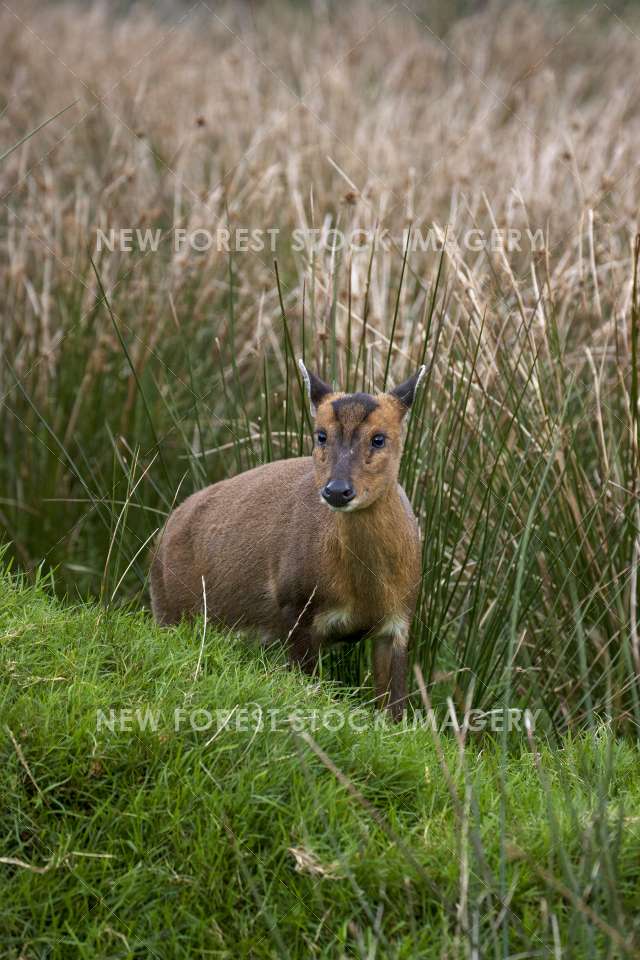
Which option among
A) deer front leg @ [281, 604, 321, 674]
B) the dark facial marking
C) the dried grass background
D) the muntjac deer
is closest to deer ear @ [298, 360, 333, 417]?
the muntjac deer

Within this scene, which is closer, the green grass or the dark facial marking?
the green grass

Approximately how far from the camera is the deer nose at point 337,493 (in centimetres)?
455

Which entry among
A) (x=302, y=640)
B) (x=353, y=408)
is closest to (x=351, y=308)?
(x=353, y=408)

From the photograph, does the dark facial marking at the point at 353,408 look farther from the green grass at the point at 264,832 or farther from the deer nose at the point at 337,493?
the green grass at the point at 264,832

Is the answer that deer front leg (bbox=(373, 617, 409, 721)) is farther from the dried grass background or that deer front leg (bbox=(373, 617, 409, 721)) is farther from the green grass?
the green grass

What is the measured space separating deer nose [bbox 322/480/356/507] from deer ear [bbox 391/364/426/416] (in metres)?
0.55

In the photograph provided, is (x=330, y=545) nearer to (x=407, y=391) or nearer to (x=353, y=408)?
(x=353, y=408)

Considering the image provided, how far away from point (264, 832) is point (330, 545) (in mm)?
1303

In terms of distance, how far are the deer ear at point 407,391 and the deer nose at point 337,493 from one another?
0.55 m

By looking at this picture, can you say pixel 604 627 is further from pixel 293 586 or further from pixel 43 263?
pixel 43 263

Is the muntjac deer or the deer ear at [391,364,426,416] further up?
the deer ear at [391,364,426,416]

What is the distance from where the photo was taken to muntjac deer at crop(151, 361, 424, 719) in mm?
4766

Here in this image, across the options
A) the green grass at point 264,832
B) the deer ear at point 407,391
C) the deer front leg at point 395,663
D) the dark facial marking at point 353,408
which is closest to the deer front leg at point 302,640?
the deer front leg at point 395,663

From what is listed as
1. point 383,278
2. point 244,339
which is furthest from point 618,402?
point 244,339
